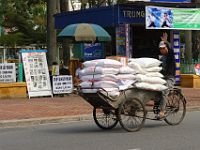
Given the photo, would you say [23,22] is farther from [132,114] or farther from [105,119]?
[132,114]

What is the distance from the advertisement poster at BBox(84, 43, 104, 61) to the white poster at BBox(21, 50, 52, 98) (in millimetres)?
5734

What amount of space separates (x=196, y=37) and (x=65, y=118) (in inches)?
825

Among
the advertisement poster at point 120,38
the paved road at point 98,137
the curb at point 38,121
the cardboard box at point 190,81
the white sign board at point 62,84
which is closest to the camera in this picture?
the paved road at point 98,137

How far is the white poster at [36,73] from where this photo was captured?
63.7 feet

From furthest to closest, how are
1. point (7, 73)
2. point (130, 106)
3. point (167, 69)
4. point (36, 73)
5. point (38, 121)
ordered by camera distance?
1. point (7, 73)
2. point (36, 73)
3. point (38, 121)
4. point (167, 69)
5. point (130, 106)

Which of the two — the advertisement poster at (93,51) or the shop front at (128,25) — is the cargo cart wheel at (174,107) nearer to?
the shop front at (128,25)

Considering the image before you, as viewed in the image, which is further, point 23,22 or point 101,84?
point 23,22

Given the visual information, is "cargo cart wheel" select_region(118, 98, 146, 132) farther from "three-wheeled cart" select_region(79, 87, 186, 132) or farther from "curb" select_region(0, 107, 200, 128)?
"curb" select_region(0, 107, 200, 128)

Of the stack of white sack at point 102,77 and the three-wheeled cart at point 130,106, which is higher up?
the stack of white sack at point 102,77

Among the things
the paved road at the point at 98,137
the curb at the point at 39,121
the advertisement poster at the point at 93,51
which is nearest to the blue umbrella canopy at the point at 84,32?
the advertisement poster at the point at 93,51

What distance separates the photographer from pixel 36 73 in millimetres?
19688

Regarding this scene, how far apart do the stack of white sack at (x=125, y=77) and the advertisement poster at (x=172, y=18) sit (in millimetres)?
11224

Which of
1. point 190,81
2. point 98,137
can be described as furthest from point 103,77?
point 190,81

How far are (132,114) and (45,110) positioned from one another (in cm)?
483
